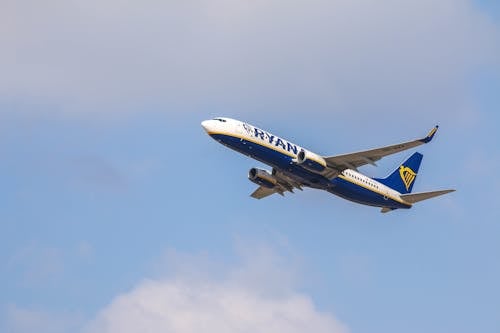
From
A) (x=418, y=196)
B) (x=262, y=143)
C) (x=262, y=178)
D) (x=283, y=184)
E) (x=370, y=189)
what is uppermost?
(x=418, y=196)

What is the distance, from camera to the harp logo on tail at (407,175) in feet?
400

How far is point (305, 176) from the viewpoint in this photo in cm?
10894

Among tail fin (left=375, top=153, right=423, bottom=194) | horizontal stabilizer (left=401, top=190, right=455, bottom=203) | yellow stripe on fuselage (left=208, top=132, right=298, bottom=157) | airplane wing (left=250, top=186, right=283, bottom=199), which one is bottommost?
yellow stripe on fuselage (left=208, top=132, right=298, bottom=157)

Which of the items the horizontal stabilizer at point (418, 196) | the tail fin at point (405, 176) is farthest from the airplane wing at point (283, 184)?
the horizontal stabilizer at point (418, 196)

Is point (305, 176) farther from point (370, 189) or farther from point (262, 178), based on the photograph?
point (370, 189)

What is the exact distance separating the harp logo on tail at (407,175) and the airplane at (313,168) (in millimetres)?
1011

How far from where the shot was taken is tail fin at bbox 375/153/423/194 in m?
119

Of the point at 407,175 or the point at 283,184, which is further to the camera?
the point at 407,175

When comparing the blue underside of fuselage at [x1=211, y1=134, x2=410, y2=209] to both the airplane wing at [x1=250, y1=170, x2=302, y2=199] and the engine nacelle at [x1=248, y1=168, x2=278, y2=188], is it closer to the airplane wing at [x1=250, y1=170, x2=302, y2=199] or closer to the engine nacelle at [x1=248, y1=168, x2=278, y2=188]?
the airplane wing at [x1=250, y1=170, x2=302, y2=199]

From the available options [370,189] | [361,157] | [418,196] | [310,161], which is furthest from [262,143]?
[418,196]

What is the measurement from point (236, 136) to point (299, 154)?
7.25 metres

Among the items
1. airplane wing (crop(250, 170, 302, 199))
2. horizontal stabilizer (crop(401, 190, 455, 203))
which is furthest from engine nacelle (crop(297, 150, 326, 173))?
horizontal stabilizer (crop(401, 190, 455, 203))

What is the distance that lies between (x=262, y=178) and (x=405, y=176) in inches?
747

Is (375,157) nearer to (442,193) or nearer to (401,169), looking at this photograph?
(442,193)
